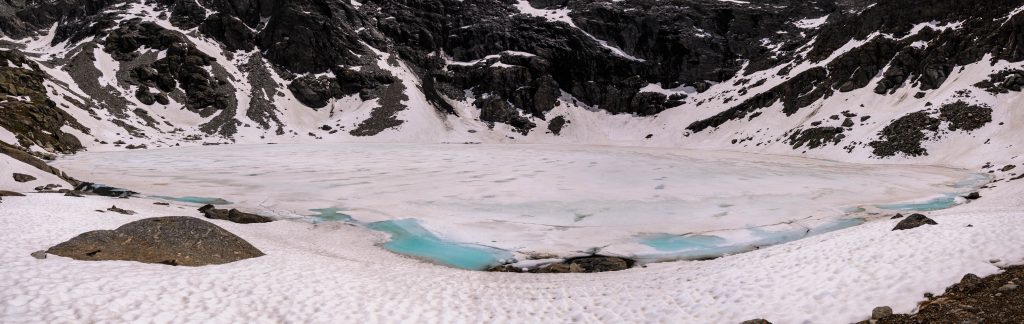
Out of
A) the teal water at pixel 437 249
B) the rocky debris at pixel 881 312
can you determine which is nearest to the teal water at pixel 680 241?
the teal water at pixel 437 249

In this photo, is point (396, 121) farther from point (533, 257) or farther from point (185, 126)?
point (533, 257)

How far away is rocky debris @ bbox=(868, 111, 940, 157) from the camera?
57.6 m

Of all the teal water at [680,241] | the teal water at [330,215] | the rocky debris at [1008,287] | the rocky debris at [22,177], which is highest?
the rocky debris at [1008,287]

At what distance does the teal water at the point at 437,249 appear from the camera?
19469 mm

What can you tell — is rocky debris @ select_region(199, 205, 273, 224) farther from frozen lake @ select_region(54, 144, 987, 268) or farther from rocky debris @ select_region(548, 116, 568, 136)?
rocky debris @ select_region(548, 116, 568, 136)

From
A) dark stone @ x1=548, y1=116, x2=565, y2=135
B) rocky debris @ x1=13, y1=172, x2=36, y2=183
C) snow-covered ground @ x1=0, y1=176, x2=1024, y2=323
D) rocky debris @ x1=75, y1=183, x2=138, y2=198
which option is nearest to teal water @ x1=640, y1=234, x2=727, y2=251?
snow-covered ground @ x1=0, y1=176, x2=1024, y2=323

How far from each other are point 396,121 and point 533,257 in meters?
106

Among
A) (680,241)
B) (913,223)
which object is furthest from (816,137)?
(913,223)

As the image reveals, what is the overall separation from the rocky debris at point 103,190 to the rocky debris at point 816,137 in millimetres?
78592

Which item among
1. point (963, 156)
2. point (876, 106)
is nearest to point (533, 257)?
point (963, 156)

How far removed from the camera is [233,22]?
5551 inches

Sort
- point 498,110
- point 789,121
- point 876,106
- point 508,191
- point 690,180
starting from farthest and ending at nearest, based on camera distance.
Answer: point 498,110 → point 789,121 → point 876,106 → point 690,180 → point 508,191

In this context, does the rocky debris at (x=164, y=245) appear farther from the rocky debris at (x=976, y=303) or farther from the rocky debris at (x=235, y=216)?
the rocky debris at (x=976, y=303)

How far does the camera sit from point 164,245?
595 inches
